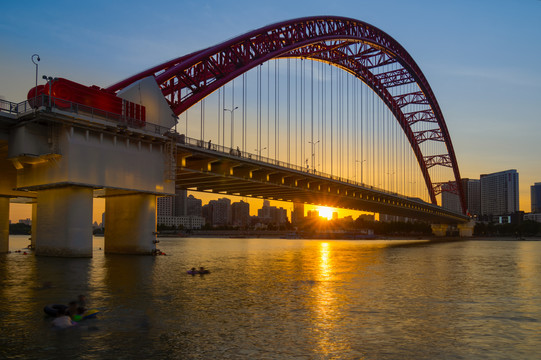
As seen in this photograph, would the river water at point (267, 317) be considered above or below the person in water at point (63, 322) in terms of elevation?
→ below

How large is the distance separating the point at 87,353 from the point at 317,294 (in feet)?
53.4

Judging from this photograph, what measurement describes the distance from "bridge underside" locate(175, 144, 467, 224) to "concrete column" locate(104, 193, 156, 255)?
548cm

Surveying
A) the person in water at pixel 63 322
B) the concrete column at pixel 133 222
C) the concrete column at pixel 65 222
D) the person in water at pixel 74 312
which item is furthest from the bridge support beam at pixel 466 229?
the person in water at pixel 63 322

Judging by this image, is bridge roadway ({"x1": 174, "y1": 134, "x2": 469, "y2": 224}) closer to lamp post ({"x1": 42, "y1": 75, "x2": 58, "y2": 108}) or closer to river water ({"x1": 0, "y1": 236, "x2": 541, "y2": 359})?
lamp post ({"x1": 42, "y1": 75, "x2": 58, "y2": 108})

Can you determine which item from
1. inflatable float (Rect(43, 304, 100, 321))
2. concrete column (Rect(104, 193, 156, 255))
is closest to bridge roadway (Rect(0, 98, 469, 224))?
concrete column (Rect(104, 193, 156, 255))

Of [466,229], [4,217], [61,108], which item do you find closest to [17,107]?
[61,108]

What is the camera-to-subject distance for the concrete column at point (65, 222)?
42875 millimetres

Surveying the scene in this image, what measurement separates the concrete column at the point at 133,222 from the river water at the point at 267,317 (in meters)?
13.2

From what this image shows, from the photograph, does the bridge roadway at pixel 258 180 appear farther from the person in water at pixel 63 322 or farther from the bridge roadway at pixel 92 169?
the person in water at pixel 63 322

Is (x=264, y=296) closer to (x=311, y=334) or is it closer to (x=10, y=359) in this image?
(x=311, y=334)

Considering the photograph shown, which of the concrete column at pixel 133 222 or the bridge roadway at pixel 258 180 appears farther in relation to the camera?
the bridge roadway at pixel 258 180

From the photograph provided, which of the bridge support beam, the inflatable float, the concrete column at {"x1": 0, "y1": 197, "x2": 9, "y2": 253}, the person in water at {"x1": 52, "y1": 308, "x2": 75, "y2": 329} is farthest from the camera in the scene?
the bridge support beam

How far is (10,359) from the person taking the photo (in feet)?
46.5

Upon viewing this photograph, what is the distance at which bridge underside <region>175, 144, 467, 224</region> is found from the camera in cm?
5766
